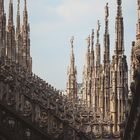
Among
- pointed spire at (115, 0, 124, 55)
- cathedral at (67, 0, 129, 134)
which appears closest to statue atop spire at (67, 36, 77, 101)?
cathedral at (67, 0, 129, 134)

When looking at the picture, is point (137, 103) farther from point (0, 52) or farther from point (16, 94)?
point (0, 52)

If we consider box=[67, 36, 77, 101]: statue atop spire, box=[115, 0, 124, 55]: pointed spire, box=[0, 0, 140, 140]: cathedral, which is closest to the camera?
box=[0, 0, 140, 140]: cathedral

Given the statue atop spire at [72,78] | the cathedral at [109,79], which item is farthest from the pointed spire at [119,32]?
the statue atop spire at [72,78]

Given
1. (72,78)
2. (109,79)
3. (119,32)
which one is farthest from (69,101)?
(72,78)

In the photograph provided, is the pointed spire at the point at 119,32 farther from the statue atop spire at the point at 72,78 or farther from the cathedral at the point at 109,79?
the statue atop spire at the point at 72,78

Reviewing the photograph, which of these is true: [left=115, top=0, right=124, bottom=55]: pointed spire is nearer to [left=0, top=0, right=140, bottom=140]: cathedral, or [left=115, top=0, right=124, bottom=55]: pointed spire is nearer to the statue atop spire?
[left=0, top=0, right=140, bottom=140]: cathedral

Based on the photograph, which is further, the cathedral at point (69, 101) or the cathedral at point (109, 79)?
the cathedral at point (109, 79)

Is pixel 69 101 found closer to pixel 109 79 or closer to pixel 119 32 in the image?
pixel 109 79

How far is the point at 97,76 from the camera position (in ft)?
138

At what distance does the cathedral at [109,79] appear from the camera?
25.2 meters

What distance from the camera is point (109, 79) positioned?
32750 millimetres

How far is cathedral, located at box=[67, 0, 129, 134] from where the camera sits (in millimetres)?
25250

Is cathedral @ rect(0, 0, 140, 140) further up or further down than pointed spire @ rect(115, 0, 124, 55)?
further down

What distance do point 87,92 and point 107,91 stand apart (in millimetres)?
14406
